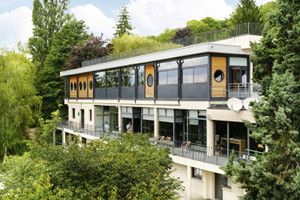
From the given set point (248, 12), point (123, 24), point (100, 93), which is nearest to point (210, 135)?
point (100, 93)

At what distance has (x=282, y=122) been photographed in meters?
12.5

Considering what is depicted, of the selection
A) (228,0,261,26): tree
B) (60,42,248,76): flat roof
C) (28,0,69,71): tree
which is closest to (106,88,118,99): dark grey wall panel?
(60,42,248,76): flat roof

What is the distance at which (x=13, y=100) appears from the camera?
4338 centimetres

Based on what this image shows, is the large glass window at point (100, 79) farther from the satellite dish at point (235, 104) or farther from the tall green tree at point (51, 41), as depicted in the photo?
the satellite dish at point (235, 104)

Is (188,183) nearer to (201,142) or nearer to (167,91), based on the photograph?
(201,142)

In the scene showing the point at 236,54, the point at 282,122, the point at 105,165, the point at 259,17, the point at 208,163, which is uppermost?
the point at 259,17

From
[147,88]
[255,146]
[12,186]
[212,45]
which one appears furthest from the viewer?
[147,88]

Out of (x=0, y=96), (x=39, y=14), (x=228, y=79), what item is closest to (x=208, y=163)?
(x=228, y=79)

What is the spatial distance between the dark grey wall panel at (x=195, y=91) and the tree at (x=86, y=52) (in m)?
32.8

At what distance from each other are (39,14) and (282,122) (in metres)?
61.4

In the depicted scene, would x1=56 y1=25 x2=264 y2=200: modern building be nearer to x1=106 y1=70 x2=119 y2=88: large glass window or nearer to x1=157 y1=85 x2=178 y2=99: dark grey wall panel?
x1=157 y1=85 x2=178 y2=99: dark grey wall panel

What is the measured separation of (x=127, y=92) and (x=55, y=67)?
88.9 feet

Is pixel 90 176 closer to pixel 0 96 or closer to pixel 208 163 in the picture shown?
pixel 208 163

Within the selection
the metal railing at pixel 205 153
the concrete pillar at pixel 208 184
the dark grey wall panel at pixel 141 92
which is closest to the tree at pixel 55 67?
Answer: the dark grey wall panel at pixel 141 92
